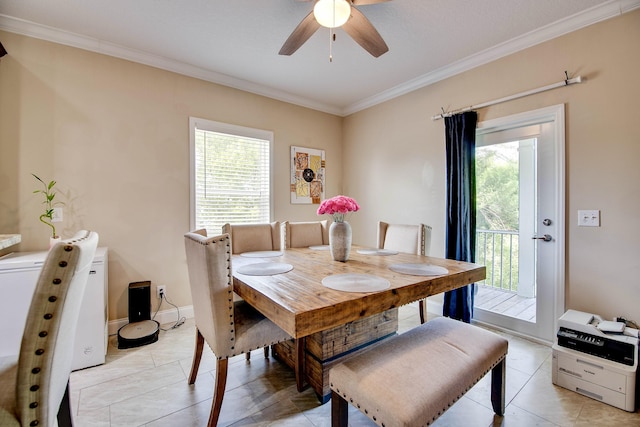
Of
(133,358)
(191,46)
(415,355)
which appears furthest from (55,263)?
(191,46)

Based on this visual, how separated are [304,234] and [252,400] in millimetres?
1449

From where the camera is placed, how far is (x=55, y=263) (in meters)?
0.80

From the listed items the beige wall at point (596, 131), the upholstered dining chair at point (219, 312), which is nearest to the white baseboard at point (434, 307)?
the beige wall at point (596, 131)

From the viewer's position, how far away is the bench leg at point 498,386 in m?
1.52

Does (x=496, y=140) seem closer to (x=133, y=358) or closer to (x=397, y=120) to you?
(x=397, y=120)

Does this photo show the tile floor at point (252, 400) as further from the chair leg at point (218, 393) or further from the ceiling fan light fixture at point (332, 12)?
the ceiling fan light fixture at point (332, 12)

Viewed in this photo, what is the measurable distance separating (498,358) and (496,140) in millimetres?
2107

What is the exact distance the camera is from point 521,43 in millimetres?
2430

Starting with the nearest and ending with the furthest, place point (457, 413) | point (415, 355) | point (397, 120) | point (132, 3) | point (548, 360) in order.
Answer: point (415, 355)
point (457, 413)
point (132, 3)
point (548, 360)
point (397, 120)

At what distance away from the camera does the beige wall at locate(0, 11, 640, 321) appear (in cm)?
203

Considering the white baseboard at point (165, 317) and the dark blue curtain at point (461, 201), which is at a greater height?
the dark blue curtain at point (461, 201)

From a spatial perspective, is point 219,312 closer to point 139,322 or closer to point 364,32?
point 139,322

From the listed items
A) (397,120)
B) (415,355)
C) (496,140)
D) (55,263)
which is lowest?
(415,355)

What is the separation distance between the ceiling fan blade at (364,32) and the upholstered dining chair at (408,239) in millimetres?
1453
